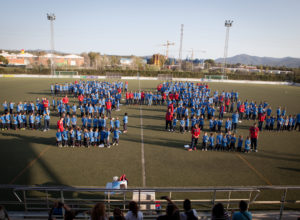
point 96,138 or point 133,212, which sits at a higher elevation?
point 133,212

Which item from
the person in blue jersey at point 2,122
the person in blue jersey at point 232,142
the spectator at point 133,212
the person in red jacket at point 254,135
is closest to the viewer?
the spectator at point 133,212

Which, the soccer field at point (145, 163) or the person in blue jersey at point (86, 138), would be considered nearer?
the soccer field at point (145, 163)

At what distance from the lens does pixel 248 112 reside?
58.3ft

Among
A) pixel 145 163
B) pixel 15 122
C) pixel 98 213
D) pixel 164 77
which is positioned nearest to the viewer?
pixel 98 213

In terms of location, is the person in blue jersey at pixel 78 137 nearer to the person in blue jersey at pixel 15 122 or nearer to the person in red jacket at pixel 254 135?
the person in blue jersey at pixel 15 122

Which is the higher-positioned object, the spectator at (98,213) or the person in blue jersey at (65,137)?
the spectator at (98,213)

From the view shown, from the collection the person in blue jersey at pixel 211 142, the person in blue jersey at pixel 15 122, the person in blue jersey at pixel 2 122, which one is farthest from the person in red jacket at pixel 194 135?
the person in blue jersey at pixel 2 122

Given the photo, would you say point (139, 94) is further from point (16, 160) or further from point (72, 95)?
point (16, 160)

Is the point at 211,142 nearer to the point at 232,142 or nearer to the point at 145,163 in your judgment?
the point at 232,142

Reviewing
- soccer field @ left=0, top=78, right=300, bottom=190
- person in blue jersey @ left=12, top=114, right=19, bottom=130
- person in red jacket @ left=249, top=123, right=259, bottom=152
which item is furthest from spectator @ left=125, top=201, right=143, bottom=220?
person in blue jersey @ left=12, top=114, right=19, bottom=130

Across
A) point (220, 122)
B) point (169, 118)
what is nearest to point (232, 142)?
point (220, 122)

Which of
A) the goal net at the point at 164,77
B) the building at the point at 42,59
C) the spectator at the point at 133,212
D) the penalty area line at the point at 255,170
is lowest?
the penalty area line at the point at 255,170

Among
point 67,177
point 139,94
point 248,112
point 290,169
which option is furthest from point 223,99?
point 67,177

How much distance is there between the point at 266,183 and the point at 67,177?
7.88 m
